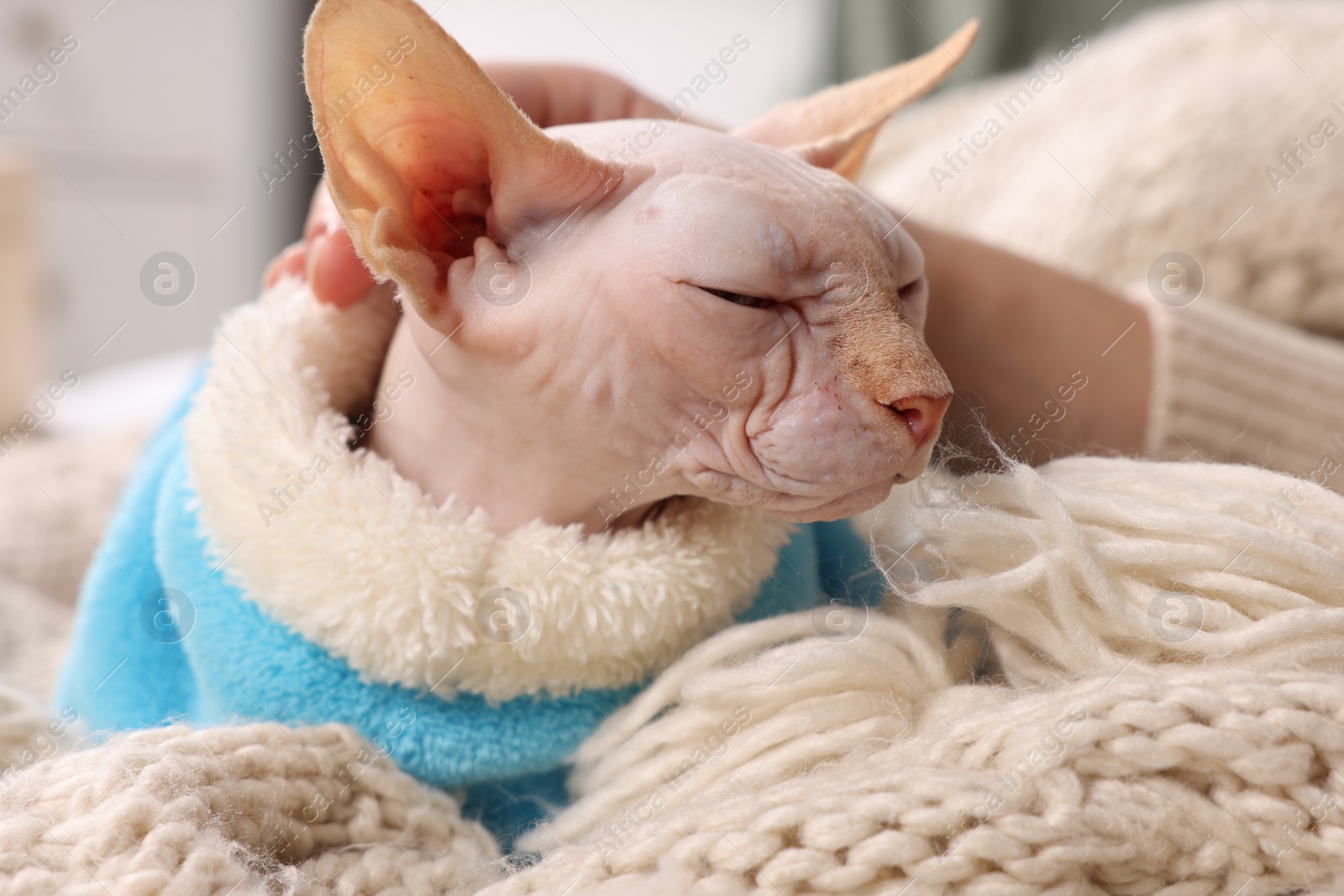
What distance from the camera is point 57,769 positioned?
1.72 ft

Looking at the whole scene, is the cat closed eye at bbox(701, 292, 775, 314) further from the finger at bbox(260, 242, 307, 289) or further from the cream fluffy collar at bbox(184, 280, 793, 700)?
the finger at bbox(260, 242, 307, 289)

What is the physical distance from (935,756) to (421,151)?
0.39 m

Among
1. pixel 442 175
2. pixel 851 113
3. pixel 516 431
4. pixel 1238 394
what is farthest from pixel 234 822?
pixel 1238 394

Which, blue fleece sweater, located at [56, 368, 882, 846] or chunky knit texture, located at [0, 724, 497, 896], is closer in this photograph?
chunky knit texture, located at [0, 724, 497, 896]

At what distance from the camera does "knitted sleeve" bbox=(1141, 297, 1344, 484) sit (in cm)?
94

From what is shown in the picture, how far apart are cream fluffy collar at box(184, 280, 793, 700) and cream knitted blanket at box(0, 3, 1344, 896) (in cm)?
4

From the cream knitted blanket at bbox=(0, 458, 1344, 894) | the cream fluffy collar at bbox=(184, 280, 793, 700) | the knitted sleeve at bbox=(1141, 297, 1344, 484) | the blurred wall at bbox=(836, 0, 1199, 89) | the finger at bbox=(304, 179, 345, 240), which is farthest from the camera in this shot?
the blurred wall at bbox=(836, 0, 1199, 89)

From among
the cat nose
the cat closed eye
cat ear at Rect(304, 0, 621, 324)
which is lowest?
the cat nose

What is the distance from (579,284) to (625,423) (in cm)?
7

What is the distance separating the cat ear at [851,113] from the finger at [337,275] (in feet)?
0.88

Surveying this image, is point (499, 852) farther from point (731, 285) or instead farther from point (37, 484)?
point (37, 484)

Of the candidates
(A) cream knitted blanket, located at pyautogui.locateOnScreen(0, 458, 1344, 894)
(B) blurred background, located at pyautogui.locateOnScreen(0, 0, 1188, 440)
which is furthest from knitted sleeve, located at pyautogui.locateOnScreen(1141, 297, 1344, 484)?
(B) blurred background, located at pyautogui.locateOnScreen(0, 0, 1188, 440)

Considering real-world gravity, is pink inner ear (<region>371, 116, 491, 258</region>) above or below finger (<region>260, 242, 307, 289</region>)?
above

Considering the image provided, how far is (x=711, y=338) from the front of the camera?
20.2 inches
